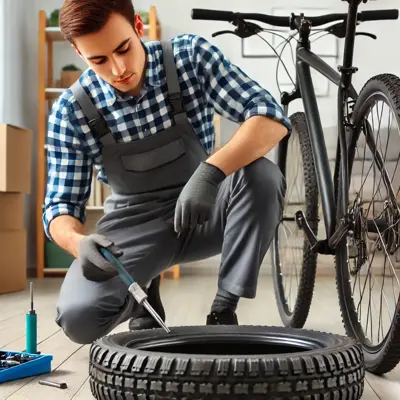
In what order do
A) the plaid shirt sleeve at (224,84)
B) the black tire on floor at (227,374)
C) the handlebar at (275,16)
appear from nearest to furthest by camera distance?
the black tire on floor at (227,374), the plaid shirt sleeve at (224,84), the handlebar at (275,16)

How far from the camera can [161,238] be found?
1708mm

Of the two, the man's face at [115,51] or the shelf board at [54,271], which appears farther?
the shelf board at [54,271]

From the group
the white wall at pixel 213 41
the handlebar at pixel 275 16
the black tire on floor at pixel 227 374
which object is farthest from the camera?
the white wall at pixel 213 41

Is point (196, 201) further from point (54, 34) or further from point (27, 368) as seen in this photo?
point (54, 34)

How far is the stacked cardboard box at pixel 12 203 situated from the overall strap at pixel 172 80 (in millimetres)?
1831

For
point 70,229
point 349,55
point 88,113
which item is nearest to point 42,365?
point 70,229

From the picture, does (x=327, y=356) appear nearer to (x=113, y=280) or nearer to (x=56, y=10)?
(x=113, y=280)

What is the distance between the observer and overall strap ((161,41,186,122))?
5.50 ft

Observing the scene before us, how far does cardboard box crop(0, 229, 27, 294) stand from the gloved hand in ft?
7.11

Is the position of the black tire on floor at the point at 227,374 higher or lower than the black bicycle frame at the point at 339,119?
lower

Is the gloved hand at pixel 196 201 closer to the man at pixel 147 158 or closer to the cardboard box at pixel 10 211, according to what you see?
the man at pixel 147 158

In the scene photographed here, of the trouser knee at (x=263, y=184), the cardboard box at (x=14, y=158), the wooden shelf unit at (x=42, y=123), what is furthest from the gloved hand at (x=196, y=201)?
the wooden shelf unit at (x=42, y=123)

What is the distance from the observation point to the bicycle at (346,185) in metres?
1.33

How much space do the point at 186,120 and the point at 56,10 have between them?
2.69 metres
